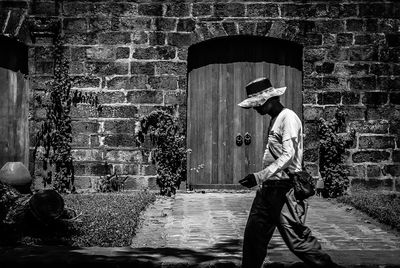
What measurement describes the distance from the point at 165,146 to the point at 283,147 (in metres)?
6.05

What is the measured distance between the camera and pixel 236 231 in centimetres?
804

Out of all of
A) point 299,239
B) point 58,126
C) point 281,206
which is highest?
point 58,126

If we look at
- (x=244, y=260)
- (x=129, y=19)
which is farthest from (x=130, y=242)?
(x=129, y=19)

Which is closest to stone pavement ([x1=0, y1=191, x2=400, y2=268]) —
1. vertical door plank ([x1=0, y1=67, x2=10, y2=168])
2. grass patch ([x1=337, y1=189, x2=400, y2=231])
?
grass patch ([x1=337, y1=189, x2=400, y2=231])

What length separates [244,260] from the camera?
555 centimetres

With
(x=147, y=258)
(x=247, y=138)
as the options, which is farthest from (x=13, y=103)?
(x=147, y=258)

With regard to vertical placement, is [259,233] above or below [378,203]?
above

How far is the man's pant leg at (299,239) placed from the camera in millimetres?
5266

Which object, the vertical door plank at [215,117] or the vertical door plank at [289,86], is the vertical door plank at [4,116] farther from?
the vertical door plank at [289,86]

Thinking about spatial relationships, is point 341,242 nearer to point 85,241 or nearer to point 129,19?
point 85,241

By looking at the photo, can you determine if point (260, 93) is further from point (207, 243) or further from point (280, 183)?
point (207, 243)

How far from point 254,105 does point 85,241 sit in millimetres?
2620

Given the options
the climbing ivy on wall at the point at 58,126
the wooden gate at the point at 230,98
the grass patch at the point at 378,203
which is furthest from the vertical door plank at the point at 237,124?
the climbing ivy on wall at the point at 58,126

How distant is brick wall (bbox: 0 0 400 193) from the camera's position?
1149cm
